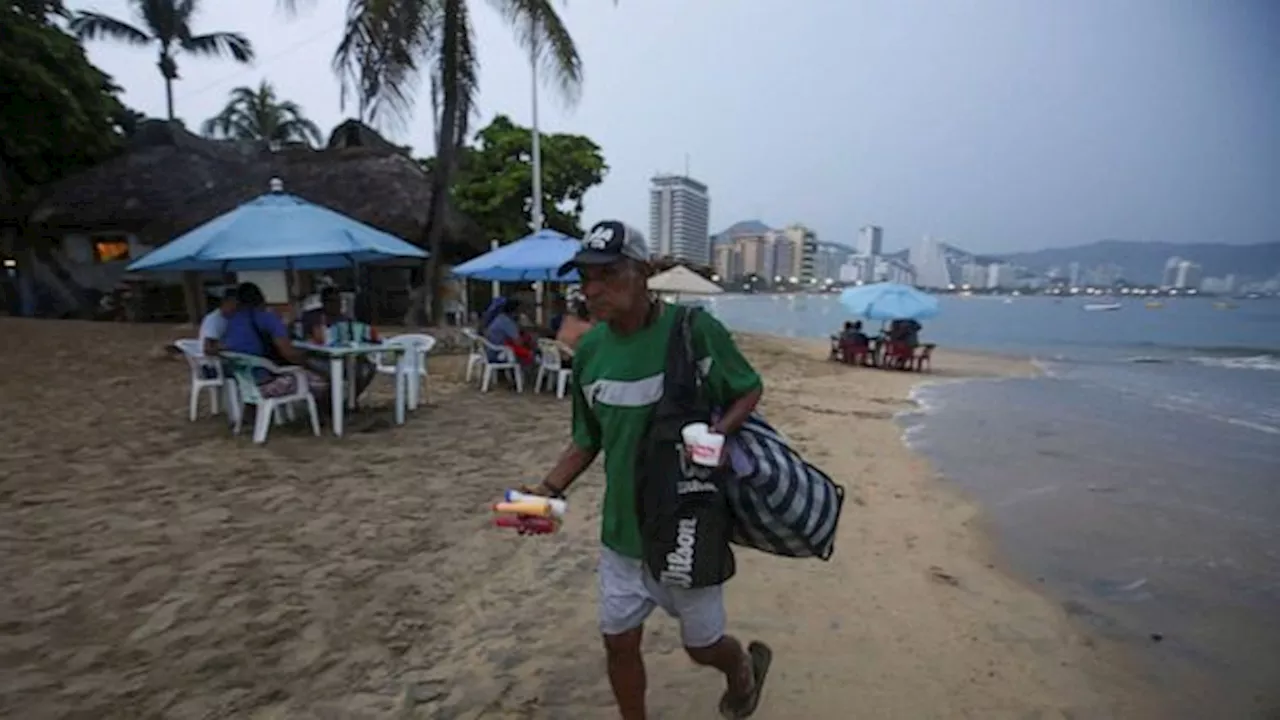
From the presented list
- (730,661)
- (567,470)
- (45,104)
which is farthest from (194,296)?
(730,661)

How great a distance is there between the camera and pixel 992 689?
2.68m

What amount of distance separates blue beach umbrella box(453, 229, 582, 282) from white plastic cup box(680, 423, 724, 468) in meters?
7.57

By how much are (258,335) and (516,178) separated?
17.5 meters

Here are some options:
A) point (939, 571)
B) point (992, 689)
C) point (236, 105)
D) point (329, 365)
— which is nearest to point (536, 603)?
point (992, 689)

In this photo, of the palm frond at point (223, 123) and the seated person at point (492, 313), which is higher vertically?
the palm frond at point (223, 123)

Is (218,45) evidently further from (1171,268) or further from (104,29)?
(1171,268)

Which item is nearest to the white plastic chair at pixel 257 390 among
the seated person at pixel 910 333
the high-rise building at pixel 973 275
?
the seated person at pixel 910 333

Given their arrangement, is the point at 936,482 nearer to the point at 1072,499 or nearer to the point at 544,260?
the point at 1072,499

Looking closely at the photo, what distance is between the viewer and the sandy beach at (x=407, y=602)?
8.25 feet

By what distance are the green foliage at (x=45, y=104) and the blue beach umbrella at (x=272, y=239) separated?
568 inches

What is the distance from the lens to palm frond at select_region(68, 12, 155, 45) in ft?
75.1

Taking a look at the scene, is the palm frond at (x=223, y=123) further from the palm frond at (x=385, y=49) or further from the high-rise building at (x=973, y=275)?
the high-rise building at (x=973, y=275)

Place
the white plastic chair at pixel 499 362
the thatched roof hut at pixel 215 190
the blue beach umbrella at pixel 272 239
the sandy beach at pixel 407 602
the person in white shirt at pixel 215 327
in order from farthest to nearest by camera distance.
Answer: the thatched roof hut at pixel 215 190, the white plastic chair at pixel 499 362, the blue beach umbrella at pixel 272 239, the person in white shirt at pixel 215 327, the sandy beach at pixel 407 602

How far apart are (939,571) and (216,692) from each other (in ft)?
11.9
